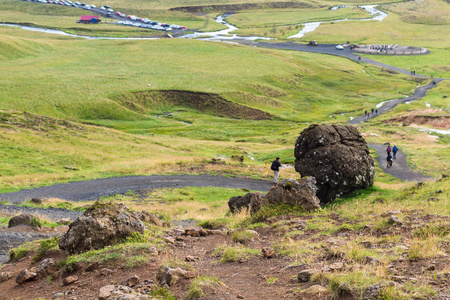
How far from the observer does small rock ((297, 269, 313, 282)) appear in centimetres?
1015

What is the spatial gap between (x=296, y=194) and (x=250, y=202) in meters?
3.15

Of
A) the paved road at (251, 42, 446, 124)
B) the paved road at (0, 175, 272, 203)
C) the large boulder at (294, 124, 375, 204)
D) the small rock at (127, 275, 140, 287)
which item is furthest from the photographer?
the paved road at (251, 42, 446, 124)

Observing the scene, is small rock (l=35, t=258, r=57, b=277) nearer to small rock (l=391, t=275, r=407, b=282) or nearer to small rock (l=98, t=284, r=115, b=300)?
small rock (l=98, t=284, r=115, b=300)

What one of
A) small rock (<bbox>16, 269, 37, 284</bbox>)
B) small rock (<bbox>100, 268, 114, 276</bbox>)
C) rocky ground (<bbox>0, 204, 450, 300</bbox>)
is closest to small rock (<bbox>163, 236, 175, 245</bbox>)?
rocky ground (<bbox>0, 204, 450, 300</bbox>)

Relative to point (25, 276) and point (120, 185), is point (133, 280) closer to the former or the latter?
point (25, 276)

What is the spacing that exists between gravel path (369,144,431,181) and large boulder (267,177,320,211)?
2392 centimetres

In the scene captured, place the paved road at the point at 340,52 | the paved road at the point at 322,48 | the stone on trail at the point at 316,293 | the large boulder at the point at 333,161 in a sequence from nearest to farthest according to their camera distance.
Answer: the stone on trail at the point at 316,293 < the large boulder at the point at 333,161 < the paved road at the point at 340,52 < the paved road at the point at 322,48

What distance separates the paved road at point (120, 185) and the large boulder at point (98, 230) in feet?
63.5

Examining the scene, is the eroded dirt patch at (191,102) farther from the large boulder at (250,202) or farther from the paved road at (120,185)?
the large boulder at (250,202)

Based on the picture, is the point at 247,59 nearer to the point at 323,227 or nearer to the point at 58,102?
the point at 58,102

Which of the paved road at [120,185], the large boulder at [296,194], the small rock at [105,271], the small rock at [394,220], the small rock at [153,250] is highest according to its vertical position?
the small rock at [394,220]

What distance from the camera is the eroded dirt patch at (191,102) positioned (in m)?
93.3

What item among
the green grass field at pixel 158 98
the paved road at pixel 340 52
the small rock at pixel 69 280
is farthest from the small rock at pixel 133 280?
the paved road at pixel 340 52

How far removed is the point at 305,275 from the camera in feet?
33.5
